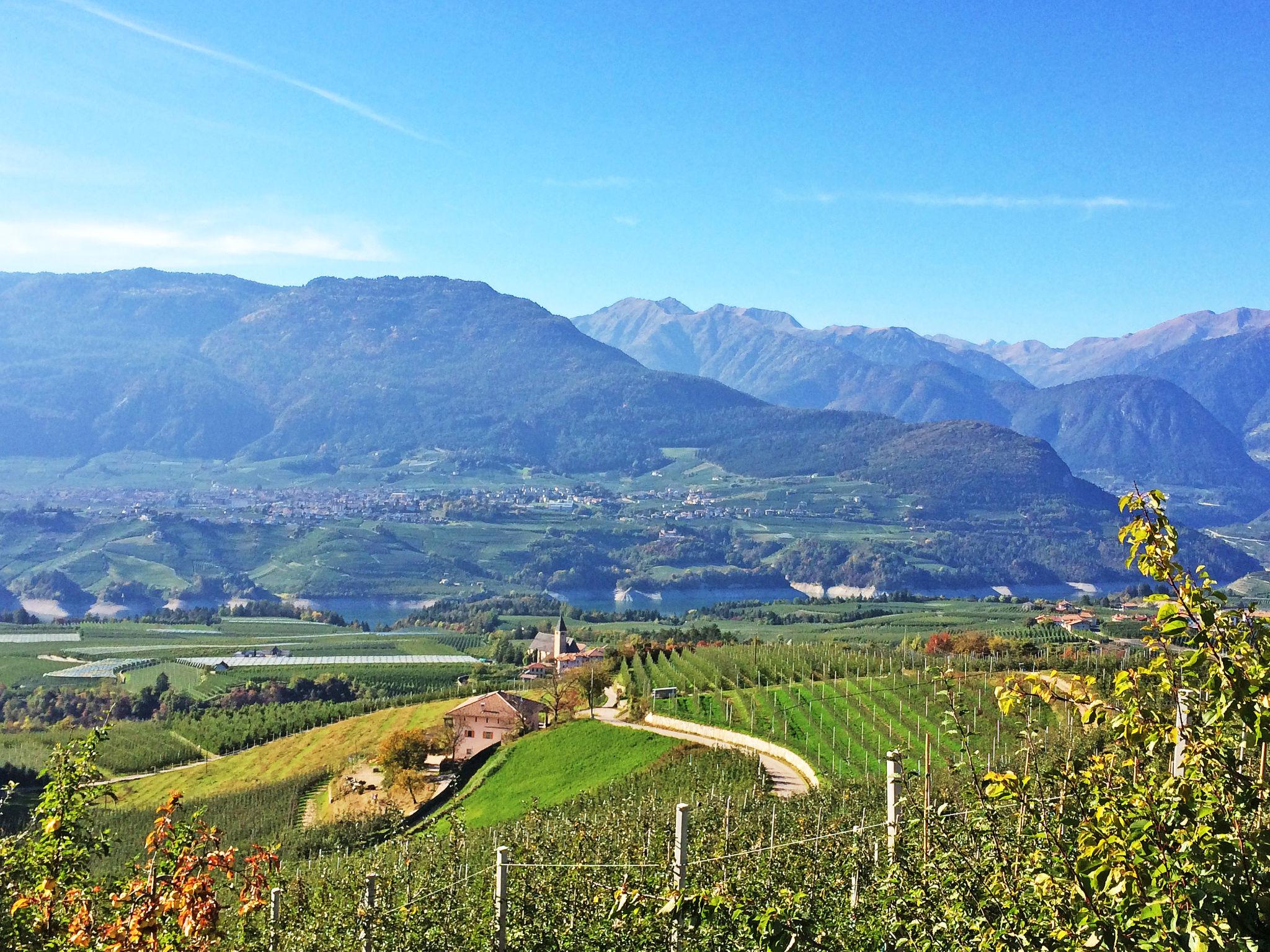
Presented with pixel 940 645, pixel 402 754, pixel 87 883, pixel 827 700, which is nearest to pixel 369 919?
pixel 87 883

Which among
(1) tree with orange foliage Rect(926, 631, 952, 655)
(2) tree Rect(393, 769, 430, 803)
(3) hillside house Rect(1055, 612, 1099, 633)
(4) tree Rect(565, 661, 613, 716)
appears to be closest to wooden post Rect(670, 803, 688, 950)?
(2) tree Rect(393, 769, 430, 803)

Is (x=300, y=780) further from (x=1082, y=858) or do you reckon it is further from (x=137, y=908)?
(x=1082, y=858)

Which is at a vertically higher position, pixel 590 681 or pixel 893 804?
pixel 893 804

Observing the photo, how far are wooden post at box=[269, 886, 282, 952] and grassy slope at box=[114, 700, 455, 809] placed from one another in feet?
128

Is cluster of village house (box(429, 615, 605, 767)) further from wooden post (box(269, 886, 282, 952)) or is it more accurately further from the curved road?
wooden post (box(269, 886, 282, 952))

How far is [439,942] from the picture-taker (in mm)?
9867

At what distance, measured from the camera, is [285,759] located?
174 ft

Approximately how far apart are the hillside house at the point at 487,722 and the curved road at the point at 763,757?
11.5 feet

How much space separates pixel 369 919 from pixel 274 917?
2924 millimetres

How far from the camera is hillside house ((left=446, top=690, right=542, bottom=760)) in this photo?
1913 inches

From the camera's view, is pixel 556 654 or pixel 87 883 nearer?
pixel 87 883

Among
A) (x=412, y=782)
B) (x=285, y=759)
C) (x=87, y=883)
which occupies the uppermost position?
(x=87, y=883)

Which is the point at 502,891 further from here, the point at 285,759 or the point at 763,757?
the point at 285,759

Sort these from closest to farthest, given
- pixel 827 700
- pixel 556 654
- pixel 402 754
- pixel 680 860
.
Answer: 1. pixel 680 860
2. pixel 827 700
3. pixel 402 754
4. pixel 556 654
